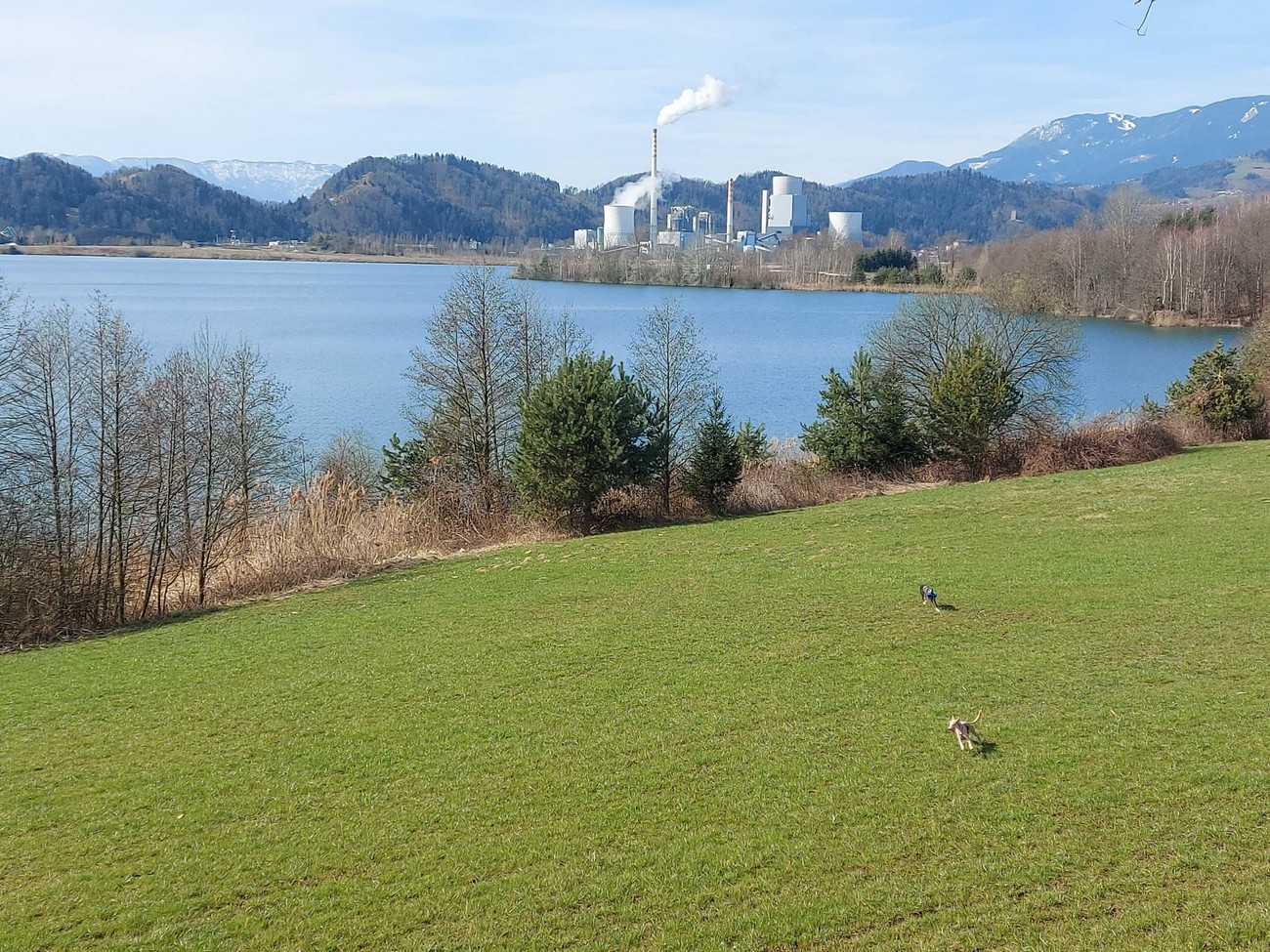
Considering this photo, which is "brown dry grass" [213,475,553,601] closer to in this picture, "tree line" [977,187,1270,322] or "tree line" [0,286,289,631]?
"tree line" [0,286,289,631]

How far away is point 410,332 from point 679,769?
199 feet

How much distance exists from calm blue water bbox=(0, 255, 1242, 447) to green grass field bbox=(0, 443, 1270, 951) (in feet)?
75.6

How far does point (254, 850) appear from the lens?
24.1 feet

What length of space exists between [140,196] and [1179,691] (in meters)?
228

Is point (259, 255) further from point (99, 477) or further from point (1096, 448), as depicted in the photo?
point (1096, 448)

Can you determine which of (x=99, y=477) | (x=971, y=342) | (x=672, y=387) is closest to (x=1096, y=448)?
(x=971, y=342)

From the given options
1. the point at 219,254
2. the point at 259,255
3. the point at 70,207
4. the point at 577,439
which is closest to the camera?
the point at 577,439

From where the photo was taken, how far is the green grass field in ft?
20.3

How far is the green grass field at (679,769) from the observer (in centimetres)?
618

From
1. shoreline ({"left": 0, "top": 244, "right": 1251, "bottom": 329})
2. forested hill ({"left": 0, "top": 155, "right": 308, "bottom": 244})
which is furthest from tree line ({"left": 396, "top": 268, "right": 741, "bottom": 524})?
Result: forested hill ({"left": 0, "top": 155, "right": 308, "bottom": 244})

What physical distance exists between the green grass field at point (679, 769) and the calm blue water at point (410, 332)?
23.0 metres

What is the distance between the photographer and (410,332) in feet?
215

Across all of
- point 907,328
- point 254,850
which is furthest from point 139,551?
point 907,328

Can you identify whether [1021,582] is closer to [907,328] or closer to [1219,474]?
[1219,474]
